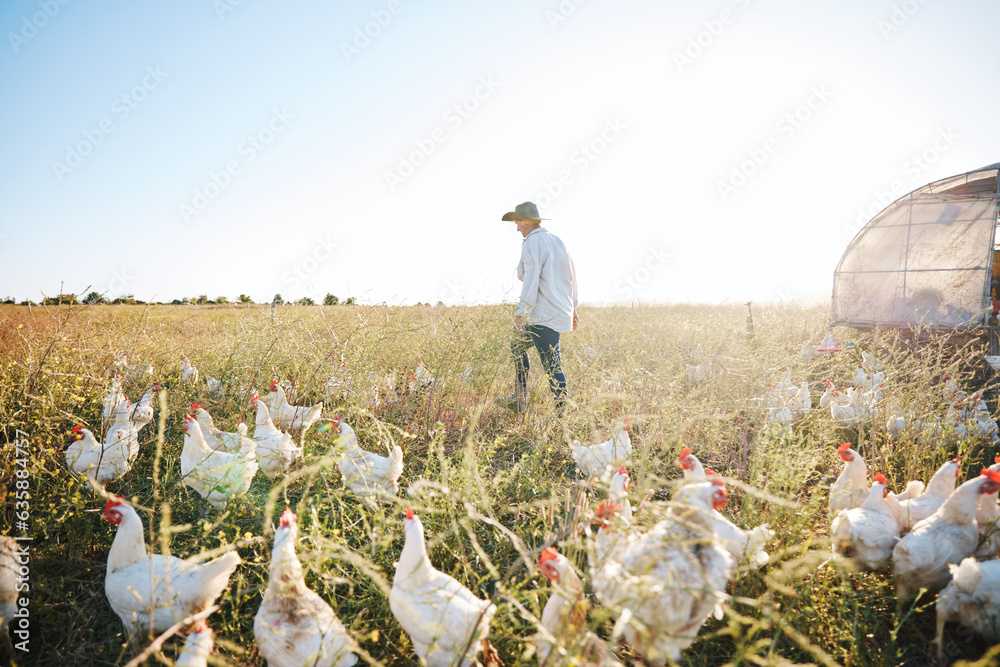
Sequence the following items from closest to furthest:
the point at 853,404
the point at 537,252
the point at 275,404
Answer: the point at 275,404
the point at 853,404
the point at 537,252

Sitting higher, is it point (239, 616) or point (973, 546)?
point (973, 546)

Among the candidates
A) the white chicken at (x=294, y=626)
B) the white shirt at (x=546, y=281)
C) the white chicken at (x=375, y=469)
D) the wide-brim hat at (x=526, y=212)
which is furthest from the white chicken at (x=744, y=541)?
the wide-brim hat at (x=526, y=212)

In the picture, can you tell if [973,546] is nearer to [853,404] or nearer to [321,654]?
[853,404]

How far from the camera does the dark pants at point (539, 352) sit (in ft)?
14.3

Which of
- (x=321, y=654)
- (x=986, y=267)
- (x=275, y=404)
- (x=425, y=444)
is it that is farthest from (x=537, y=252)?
(x=986, y=267)

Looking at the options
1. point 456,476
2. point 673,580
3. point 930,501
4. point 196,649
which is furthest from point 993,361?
point 196,649

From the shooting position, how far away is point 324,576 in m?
1.95

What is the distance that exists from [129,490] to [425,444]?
2.06 metres

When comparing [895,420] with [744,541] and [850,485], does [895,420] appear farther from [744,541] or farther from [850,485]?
[744,541]

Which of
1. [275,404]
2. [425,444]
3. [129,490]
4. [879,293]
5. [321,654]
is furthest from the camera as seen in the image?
[879,293]

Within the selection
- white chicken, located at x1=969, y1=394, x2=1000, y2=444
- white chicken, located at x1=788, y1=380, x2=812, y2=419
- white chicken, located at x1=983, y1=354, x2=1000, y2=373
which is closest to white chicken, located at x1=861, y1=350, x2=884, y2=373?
white chicken, located at x1=788, y1=380, x2=812, y2=419

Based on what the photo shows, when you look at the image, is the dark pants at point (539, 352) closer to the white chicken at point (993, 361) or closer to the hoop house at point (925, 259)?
the white chicken at point (993, 361)

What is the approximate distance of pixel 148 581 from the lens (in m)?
1.83

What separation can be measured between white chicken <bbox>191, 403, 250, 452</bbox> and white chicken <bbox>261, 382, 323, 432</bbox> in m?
0.44
